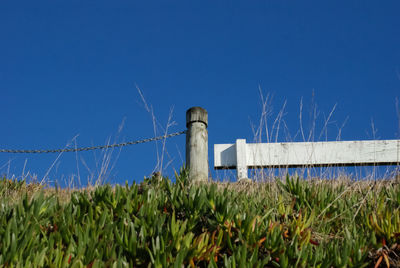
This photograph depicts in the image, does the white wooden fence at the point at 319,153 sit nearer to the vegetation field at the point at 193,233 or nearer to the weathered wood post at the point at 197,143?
the weathered wood post at the point at 197,143

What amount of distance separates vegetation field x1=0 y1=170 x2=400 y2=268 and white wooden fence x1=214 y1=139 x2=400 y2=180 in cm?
247

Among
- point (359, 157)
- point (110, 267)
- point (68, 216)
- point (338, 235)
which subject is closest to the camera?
point (110, 267)

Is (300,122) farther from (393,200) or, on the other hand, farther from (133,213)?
(133,213)

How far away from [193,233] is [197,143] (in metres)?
2.99

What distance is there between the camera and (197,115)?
5797mm

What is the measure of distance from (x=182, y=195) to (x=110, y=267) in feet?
3.37

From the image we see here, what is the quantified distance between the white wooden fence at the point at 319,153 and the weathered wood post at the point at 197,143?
0.69 metres

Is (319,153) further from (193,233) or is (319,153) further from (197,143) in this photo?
(193,233)

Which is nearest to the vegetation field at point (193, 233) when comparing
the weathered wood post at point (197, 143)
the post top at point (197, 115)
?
the weathered wood post at point (197, 143)

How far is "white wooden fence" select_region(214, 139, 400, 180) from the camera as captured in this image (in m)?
6.05

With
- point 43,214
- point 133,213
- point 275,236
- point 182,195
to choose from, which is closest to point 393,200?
point 275,236

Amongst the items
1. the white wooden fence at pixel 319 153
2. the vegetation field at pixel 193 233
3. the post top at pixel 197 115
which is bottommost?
the vegetation field at pixel 193 233

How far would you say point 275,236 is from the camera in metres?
2.56

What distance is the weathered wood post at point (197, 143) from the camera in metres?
5.64
